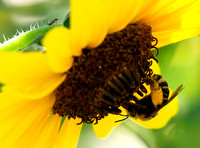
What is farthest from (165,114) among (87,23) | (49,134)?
(87,23)

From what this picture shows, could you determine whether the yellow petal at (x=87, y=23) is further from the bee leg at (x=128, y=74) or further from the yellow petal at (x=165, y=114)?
the yellow petal at (x=165, y=114)

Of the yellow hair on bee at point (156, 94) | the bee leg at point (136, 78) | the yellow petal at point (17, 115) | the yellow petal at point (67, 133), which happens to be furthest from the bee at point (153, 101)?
the yellow petal at point (17, 115)

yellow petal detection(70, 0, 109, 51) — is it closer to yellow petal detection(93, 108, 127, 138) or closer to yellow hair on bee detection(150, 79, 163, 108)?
yellow hair on bee detection(150, 79, 163, 108)

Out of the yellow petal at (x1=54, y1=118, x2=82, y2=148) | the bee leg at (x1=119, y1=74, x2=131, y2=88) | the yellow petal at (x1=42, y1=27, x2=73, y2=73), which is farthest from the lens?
the yellow petal at (x1=54, y1=118, x2=82, y2=148)

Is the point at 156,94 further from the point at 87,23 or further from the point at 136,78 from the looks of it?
the point at 87,23

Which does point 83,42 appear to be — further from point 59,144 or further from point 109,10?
point 59,144

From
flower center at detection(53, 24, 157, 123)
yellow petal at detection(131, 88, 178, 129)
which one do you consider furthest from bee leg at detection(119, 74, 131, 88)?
yellow petal at detection(131, 88, 178, 129)
